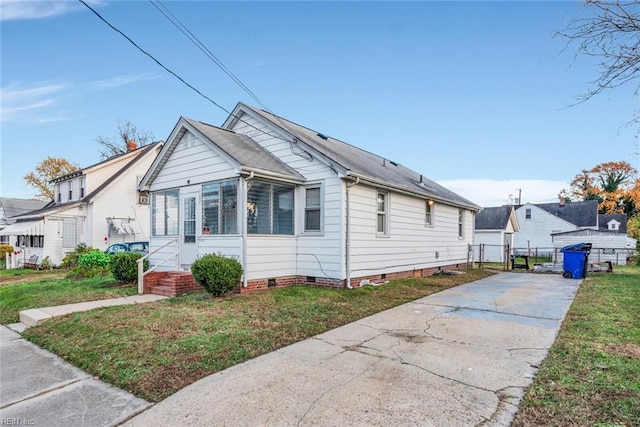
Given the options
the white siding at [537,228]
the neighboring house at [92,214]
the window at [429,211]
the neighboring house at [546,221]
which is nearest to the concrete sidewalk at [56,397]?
the window at [429,211]

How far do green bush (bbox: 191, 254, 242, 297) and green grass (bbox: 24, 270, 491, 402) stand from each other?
308 mm

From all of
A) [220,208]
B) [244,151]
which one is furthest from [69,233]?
[244,151]

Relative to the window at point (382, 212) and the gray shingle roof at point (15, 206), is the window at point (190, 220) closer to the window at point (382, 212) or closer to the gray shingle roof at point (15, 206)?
the window at point (382, 212)

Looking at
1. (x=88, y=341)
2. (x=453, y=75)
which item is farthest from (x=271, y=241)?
(x=453, y=75)

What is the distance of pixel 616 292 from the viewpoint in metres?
9.79

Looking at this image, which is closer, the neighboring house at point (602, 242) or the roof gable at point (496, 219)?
the neighboring house at point (602, 242)

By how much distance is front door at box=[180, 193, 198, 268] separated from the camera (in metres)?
→ 10.4

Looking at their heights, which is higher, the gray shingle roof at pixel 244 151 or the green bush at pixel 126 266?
the gray shingle roof at pixel 244 151

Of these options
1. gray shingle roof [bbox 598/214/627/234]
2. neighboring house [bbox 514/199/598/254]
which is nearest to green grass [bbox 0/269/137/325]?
neighboring house [bbox 514/199/598/254]

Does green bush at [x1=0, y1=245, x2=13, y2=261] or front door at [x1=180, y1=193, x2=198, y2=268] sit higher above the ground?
front door at [x1=180, y1=193, x2=198, y2=268]

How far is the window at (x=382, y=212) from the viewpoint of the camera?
11281mm

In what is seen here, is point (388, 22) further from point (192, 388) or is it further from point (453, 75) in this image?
point (192, 388)

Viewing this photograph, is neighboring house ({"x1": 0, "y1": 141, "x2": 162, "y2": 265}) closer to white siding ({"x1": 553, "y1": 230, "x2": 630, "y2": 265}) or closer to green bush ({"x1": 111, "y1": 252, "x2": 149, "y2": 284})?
green bush ({"x1": 111, "y1": 252, "x2": 149, "y2": 284})

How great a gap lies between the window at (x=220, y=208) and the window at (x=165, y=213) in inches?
65.4
